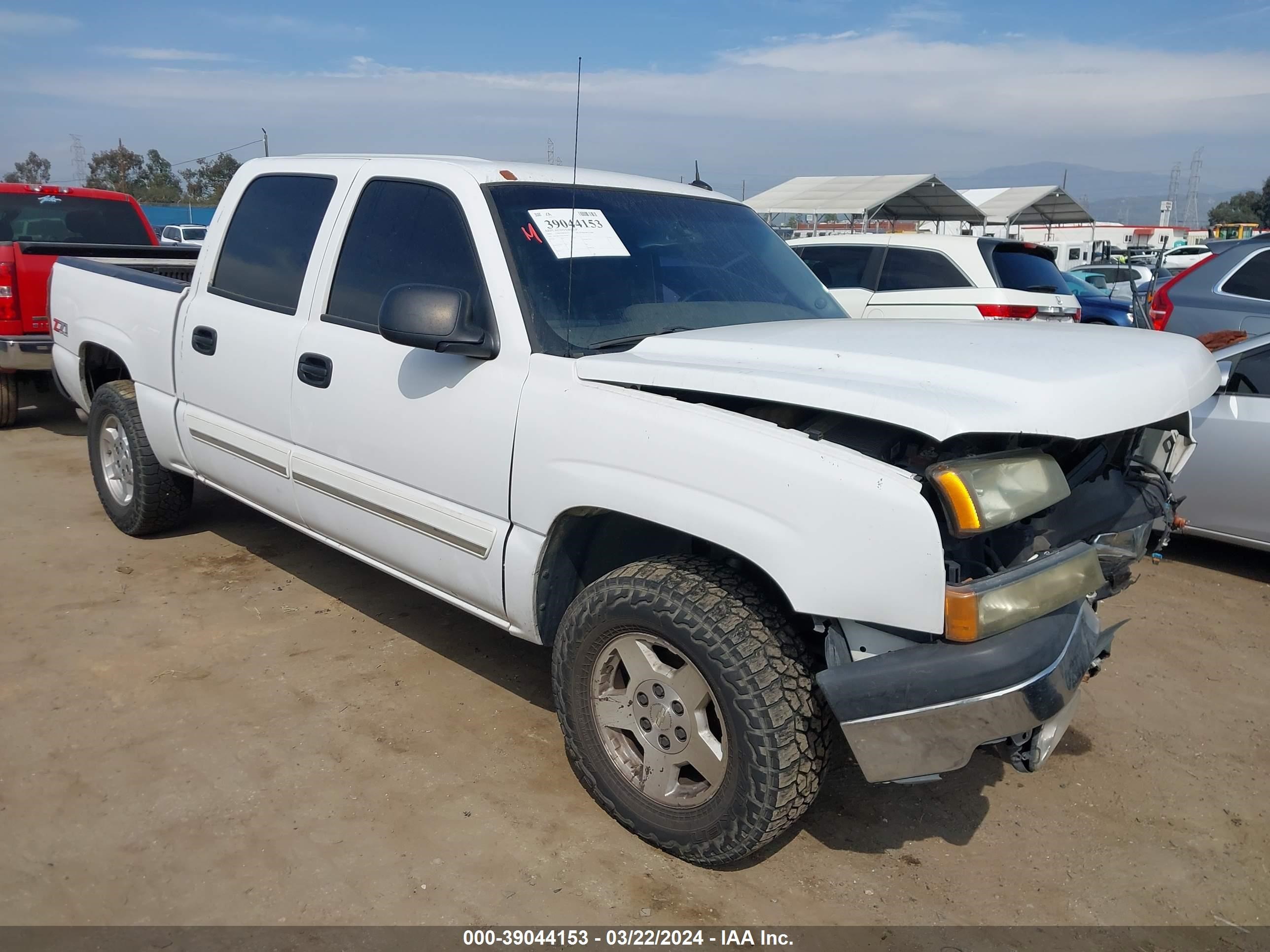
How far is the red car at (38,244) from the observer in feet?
23.8

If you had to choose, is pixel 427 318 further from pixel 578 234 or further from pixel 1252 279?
pixel 1252 279

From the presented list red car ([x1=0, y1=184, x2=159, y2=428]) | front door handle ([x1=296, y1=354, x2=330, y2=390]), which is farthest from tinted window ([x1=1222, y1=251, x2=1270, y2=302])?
red car ([x1=0, y1=184, x2=159, y2=428])

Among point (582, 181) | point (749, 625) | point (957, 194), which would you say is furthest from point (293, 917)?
point (957, 194)

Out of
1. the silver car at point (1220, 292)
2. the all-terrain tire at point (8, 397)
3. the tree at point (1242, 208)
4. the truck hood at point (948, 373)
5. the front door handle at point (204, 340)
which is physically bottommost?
the all-terrain tire at point (8, 397)

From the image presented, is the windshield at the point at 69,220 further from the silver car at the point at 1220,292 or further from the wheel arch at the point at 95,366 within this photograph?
the silver car at the point at 1220,292

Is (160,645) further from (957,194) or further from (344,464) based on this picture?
(957,194)

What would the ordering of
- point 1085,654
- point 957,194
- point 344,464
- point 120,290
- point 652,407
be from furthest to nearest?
1. point 957,194
2. point 120,290
3. point 344,464
4. point 652,407
5. point 1085,654

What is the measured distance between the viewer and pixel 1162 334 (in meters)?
3.25

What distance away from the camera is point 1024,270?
346 inches

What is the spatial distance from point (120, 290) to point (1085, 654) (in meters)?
4.63

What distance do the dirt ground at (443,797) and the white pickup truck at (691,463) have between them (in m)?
0.32

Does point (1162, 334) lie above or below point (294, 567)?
above

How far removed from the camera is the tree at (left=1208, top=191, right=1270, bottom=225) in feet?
200
